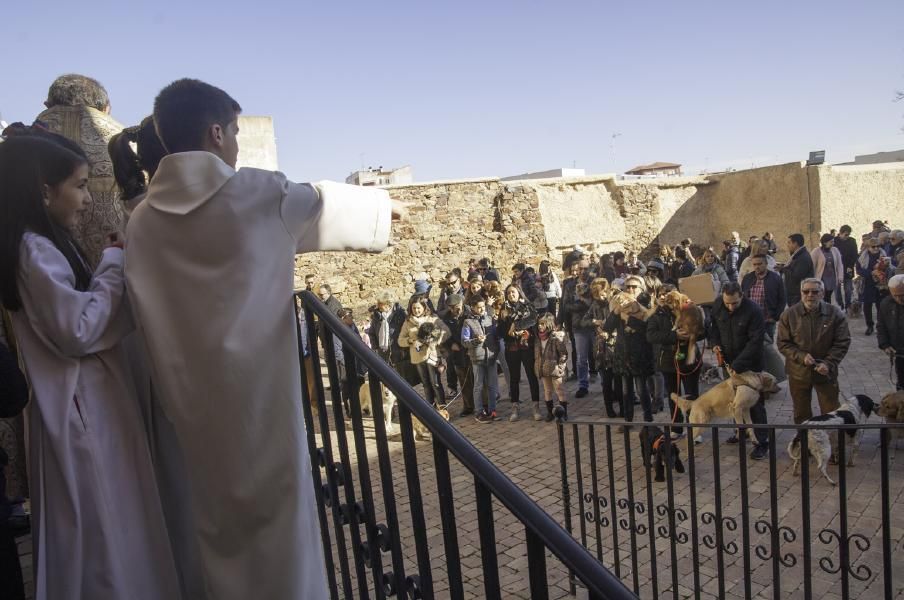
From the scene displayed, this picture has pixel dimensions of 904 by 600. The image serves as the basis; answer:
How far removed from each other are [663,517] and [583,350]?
4.37 meters

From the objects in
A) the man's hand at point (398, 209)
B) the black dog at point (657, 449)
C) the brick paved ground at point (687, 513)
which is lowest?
the brick paved ground at point (687, 513)

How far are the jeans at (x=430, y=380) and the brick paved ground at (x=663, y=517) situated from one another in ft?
4.01

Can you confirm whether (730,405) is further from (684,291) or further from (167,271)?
(167,271)

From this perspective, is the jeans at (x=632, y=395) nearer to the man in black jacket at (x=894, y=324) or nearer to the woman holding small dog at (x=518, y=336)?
the woman holding small dog at (x=518, y=336)

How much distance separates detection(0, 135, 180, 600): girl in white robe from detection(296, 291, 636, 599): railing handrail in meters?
0.73

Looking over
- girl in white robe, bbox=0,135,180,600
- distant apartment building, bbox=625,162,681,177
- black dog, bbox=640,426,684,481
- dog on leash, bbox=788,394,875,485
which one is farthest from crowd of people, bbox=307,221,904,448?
distant apartment building, bbox=625,162,681,177

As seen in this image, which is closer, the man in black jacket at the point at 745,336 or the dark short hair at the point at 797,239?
the man in black jacket at the point at 745,336

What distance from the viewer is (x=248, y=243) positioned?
4.81 ft

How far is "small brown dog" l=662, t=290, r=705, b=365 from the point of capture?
23.4ft

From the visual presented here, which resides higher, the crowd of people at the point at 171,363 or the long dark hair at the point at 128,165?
the long dark hair at the point at 128,165

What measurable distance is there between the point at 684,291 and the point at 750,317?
3128 millimetres

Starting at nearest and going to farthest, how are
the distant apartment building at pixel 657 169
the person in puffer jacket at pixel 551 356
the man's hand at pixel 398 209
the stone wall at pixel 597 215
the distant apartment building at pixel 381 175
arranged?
1. the man's hand at pixel 398 209
2. the person in puffer jacket at pixel 551 356
3. the stone wall at pixel 597 215
4. the distant apartment building at pixel 381 175
5. the distant apartment building at pixel 657 169

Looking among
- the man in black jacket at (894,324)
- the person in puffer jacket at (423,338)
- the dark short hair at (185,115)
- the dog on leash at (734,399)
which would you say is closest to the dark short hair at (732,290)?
the dog on leash at (734,399)

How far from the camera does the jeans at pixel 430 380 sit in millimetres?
9219
